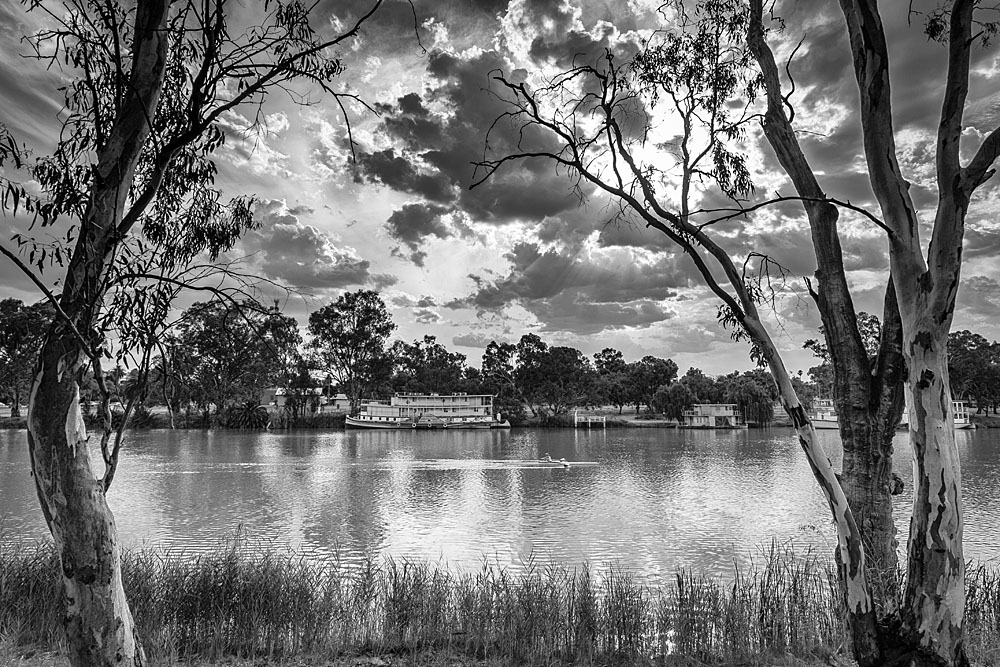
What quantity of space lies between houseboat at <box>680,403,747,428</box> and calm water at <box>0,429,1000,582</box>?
104 ft

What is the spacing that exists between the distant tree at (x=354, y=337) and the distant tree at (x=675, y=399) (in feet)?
94.4

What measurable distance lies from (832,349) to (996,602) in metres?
2.65

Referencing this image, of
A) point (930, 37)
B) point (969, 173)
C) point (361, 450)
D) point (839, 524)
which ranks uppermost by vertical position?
point (930, 37)

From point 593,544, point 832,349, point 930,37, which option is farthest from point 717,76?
point 593,544

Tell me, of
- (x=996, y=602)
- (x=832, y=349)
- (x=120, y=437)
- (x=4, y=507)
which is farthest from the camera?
(x=4, y=507)

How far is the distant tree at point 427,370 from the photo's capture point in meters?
67.9

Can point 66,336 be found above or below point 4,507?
above

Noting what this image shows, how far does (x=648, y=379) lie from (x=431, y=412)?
1048 inches

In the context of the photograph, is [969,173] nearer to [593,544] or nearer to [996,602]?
[996,602]

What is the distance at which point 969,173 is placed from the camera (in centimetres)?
349

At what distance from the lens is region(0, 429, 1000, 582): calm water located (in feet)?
37.6

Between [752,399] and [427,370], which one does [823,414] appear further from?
[427,370]

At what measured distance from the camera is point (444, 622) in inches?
196

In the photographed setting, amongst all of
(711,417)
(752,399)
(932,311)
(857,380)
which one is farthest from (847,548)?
(752,399)
